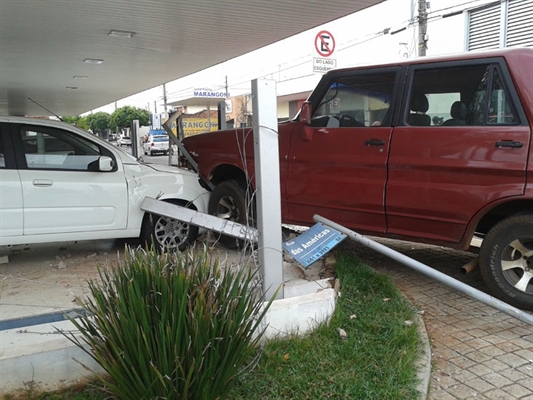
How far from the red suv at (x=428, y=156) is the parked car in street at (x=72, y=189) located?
1.40 meters

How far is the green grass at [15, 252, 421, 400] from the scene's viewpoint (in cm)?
292

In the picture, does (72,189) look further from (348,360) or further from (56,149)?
(348,360)

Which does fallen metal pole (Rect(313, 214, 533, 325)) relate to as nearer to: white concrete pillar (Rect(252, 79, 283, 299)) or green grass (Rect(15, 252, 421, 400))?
green grass (Rect(15, 252, 421, 400))

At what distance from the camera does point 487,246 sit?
4285 mm

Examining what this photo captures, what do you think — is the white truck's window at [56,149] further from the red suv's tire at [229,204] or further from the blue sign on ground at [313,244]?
the blue sign on ground at [313,244]

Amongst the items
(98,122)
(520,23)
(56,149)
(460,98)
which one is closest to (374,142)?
(460,98)

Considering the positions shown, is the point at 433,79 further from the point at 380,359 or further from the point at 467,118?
the point at 380,359

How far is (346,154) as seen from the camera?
16.3 feet

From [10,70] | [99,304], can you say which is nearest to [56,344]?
[99,304]

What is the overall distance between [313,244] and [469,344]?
4.85ft

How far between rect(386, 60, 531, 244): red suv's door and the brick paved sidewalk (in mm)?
650

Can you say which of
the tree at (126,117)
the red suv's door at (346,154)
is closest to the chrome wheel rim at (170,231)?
the red suv's door at (346,154)

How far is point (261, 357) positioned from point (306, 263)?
920 mm

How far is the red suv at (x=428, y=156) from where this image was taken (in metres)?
4.14
